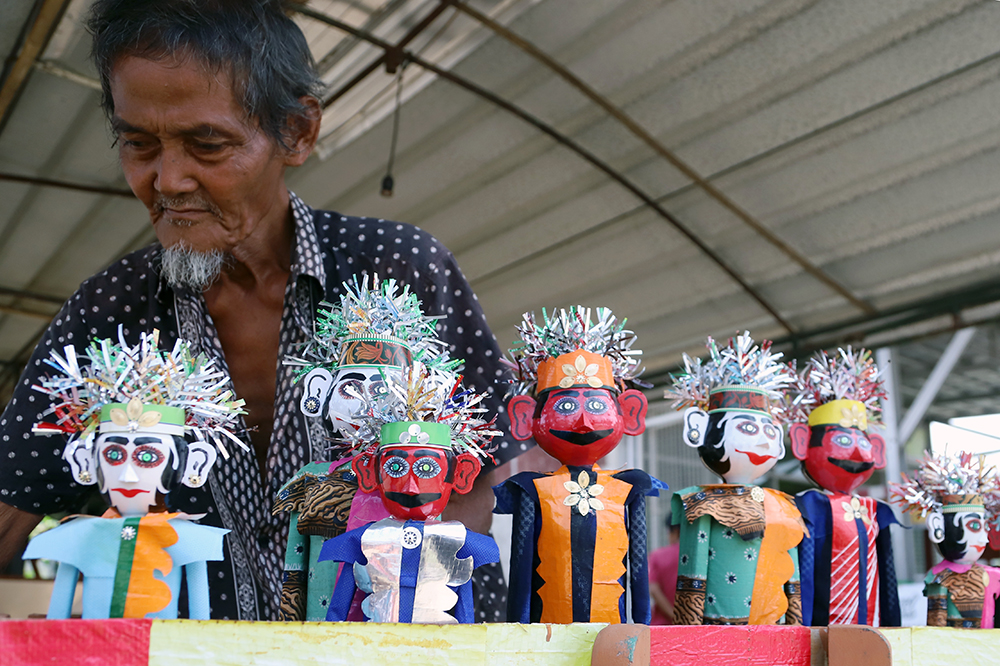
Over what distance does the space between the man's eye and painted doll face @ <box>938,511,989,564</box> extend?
5.65ft

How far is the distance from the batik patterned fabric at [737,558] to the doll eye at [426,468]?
644mm

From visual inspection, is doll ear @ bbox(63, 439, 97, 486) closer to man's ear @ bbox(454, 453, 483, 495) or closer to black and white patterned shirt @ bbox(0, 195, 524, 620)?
black and white patterned shirt @ bbox(0, 195, 524, 620)

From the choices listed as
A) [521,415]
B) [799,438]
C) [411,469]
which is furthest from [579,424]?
[799,438]

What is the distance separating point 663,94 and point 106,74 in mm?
2965

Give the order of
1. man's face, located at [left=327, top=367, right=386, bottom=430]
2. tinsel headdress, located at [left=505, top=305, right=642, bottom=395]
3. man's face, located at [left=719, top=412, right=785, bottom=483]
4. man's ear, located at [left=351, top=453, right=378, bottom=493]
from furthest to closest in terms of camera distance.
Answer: man's face, located at [left=719, top=412, right=785, bottom=483]
tinsel headdress, located at [left=505, top=305, right=642, bottom=395]
man's face, located at [left=327, top=367, right=386, bottom=430]
man's ear, located at [left=351, top=453, right=378, bottom=493]

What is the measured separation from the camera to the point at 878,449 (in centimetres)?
206

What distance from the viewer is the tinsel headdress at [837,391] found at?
6.60ft

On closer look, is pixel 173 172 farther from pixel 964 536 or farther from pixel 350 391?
pixel 964 536

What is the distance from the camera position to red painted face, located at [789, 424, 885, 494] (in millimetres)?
1971

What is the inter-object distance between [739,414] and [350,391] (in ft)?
2.66

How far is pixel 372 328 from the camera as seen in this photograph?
1615 millimetres

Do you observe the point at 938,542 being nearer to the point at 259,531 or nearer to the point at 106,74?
the point at 259,531

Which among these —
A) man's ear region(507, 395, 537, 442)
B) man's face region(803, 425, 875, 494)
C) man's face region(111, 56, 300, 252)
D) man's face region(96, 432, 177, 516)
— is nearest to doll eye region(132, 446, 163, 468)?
man's face region(96, 432, 177, 516)

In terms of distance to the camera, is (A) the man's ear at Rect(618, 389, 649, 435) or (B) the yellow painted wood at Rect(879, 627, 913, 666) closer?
(B) the yellow painted wood at Rect(879, 627, 913, 666)
